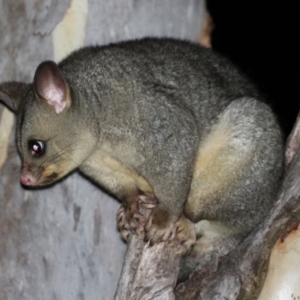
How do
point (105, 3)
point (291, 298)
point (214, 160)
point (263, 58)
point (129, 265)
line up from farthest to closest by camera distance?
point (263, 58) → point (105, 3) → point (214, 160) → point (129, 265) → point (291, 298)

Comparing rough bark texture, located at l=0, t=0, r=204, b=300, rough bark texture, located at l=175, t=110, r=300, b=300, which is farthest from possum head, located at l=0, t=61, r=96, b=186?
rough bark texture, located at l=175, t=110, r=300, b=300

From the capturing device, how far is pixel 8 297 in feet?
15.0

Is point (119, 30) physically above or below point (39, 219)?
above

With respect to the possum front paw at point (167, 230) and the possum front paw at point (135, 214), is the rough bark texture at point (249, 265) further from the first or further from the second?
the possum front paw at point (135, 214)

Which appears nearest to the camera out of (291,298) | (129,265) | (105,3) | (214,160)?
(291,298)

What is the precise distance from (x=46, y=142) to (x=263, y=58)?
193 cm

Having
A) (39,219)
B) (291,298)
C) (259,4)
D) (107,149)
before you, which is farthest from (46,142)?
(259,4)

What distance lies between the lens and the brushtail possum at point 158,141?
422 cm

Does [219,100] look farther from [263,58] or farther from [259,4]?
[259,4]

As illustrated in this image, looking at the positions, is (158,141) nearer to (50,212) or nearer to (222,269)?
(222,269)

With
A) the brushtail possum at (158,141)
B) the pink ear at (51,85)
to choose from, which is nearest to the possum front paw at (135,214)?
the brushtail possum at (158,141)

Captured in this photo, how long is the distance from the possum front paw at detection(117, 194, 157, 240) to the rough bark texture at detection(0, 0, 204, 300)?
1.14 feet

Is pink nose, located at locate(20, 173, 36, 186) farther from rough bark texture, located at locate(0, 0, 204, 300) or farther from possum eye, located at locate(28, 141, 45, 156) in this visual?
rough bark texture, located at locate(0, 0, 204, 300)

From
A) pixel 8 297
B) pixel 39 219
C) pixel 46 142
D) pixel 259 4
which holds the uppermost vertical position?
pixel 259 4
